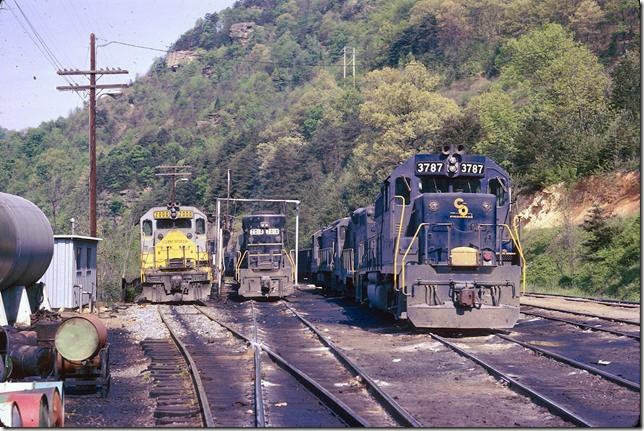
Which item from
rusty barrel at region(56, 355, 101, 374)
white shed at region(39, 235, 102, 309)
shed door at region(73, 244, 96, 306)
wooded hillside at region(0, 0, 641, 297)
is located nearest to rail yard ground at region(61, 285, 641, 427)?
rusty barrel at region(56, 355, 101, 374)

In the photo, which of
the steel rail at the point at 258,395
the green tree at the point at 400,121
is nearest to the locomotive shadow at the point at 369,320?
the steel rail at the point at 258,395

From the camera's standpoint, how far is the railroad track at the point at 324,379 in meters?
8.18

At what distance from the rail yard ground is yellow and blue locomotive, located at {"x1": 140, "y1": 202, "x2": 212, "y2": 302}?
733 cm

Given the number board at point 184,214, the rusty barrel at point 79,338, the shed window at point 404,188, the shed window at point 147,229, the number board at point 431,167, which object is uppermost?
the number board at point 431,167

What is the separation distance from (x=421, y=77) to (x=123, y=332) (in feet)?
160

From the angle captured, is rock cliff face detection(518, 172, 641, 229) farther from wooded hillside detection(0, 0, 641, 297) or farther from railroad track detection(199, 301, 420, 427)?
railroad track detection(199, 301, 420, 427)

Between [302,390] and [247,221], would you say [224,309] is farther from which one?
[302,390]

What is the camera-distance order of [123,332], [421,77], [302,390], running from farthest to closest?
[421,77] < [123,332] < [302,390]

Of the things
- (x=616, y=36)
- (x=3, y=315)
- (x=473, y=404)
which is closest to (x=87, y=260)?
(x=3, y=315)

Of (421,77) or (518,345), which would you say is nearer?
(518,345)

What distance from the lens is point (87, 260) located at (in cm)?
2527

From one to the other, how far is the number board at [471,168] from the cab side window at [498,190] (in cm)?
41

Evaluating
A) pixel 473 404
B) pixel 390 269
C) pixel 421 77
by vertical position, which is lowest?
pixel 473 404

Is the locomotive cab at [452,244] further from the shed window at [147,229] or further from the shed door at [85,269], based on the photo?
the shed window at [147,229]
